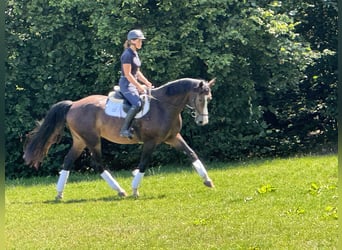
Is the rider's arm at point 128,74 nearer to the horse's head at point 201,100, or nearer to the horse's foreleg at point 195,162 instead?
the horse's head at point 201,100

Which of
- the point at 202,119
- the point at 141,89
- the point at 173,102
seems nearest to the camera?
the point at 202,119

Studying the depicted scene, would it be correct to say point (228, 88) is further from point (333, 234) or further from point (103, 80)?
point (333, 234)

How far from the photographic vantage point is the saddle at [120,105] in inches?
415

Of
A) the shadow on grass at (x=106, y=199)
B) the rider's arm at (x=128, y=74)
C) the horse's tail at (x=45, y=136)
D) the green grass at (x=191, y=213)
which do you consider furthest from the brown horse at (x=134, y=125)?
the rider's arm at (x=128, y=74)

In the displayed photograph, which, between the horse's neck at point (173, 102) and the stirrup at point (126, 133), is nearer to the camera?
the horse's neck at point (173, 102)

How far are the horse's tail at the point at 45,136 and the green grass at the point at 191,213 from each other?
2.30 ft

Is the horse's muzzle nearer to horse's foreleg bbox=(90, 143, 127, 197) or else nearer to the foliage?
horse's foreleg bbox=(90, 143, 127, 197)

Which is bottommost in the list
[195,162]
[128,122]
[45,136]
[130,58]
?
[195,162]

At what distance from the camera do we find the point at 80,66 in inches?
629

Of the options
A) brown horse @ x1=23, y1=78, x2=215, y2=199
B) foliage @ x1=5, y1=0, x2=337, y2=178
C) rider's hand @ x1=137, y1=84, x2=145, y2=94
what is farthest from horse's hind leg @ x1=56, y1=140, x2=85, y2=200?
foliage @ x1=5, y1=0, x2=337, y2=178

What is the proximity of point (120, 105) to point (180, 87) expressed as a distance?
101 cm

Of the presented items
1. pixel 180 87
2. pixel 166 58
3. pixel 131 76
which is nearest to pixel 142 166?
pixel 180 87

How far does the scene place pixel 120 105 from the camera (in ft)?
35.0

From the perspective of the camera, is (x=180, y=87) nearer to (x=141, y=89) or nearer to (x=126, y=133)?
(x=141, y=89)
